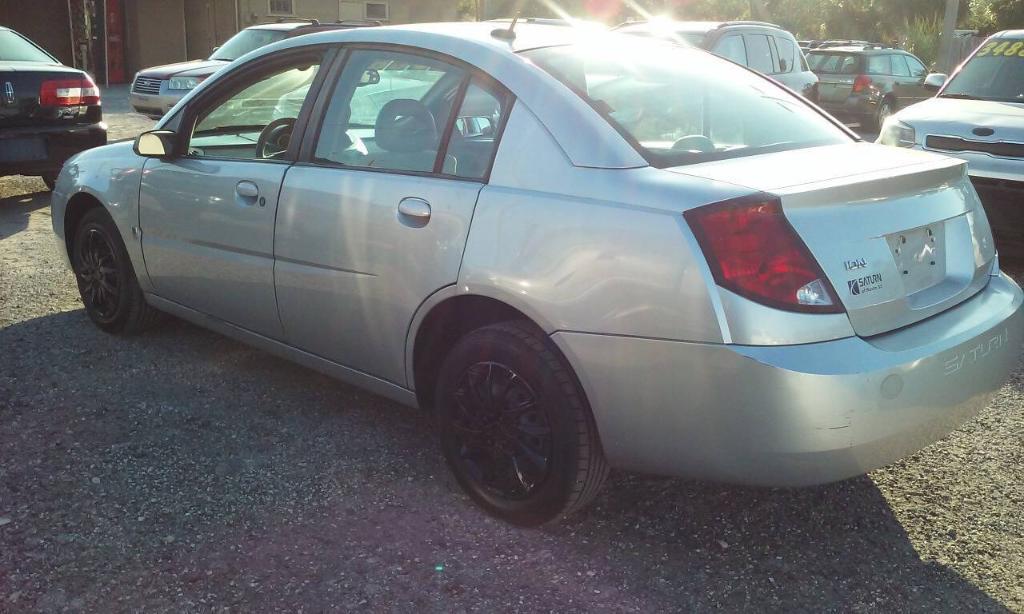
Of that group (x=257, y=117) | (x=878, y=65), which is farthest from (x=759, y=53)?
(x=257, y=117)

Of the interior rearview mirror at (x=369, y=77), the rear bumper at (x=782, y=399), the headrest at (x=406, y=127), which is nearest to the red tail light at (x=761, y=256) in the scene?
the rear bumper at (x=782, y=399)

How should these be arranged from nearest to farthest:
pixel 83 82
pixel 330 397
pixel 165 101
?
pixel 330 397 → pixel 83 82 → pixel 165 101

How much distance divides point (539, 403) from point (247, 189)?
161 cm

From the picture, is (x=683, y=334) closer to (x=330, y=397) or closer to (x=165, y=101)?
(x=330, y=397)

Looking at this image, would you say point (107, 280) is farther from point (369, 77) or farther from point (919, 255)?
point (919, 255)

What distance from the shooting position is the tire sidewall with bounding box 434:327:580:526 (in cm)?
281

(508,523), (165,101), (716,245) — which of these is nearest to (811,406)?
(716,245)

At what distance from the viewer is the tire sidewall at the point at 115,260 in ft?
15.4

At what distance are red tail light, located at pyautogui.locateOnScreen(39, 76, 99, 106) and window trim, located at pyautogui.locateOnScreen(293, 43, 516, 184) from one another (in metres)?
5.25

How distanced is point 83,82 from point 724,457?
7402 mm

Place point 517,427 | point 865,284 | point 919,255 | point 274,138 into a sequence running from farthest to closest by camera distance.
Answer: point 274,138 < point 517,427 < point 919,255 < point 865,284

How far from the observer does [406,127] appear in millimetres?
3375

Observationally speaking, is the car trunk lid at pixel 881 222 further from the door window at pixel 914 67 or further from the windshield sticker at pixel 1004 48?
the door window at pixel 914 67

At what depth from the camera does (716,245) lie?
2.51 m
